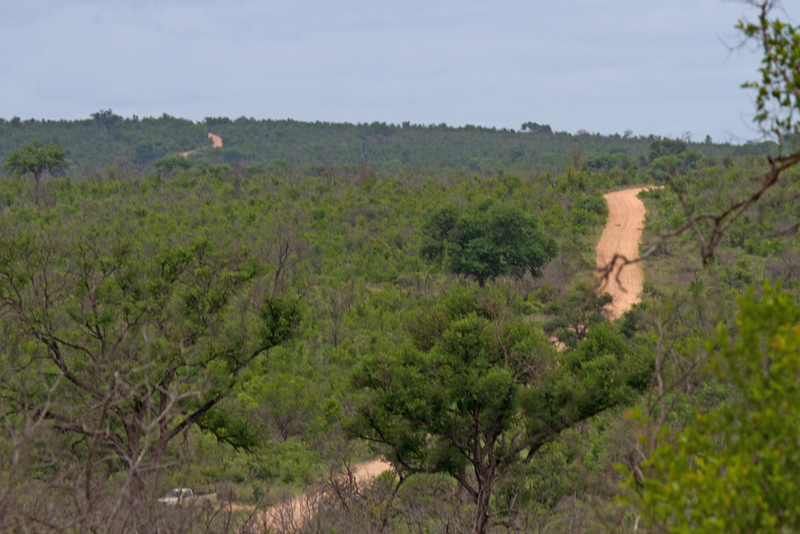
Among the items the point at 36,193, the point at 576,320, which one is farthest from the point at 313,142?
the point at 576,320

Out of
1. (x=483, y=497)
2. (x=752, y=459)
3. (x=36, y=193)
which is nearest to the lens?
(x=752, y=459)

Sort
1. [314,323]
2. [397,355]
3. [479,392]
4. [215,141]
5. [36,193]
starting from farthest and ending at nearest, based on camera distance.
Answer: [215,141] → [36,193] → [314,323] → [397,355] → [479,392]

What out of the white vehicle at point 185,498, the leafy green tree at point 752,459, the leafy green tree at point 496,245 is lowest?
the white vehicle at point 185,498

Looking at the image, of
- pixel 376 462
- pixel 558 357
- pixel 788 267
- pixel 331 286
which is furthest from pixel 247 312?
pixel 788 267

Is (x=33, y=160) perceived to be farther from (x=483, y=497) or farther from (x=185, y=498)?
(x=483, y=497)

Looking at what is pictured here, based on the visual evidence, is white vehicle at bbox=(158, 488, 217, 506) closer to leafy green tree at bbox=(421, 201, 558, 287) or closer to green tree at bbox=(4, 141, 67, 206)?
leafy green tree at bbox=(421, 201, 558, 287)

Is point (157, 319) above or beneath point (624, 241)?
beneath

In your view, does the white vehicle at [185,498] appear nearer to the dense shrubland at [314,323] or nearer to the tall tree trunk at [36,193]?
the dense shrubland at [314,323]

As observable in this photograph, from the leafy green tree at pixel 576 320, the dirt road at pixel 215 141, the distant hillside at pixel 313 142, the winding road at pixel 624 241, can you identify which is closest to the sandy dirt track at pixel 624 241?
the winding road at pixel 624 241

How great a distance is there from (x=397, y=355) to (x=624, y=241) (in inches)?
1020

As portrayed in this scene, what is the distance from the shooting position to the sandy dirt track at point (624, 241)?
96.2 feet

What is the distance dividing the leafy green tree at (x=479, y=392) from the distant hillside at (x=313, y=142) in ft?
229

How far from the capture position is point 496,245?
32094 millimetres

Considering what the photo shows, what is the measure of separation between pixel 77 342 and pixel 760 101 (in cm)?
1436
